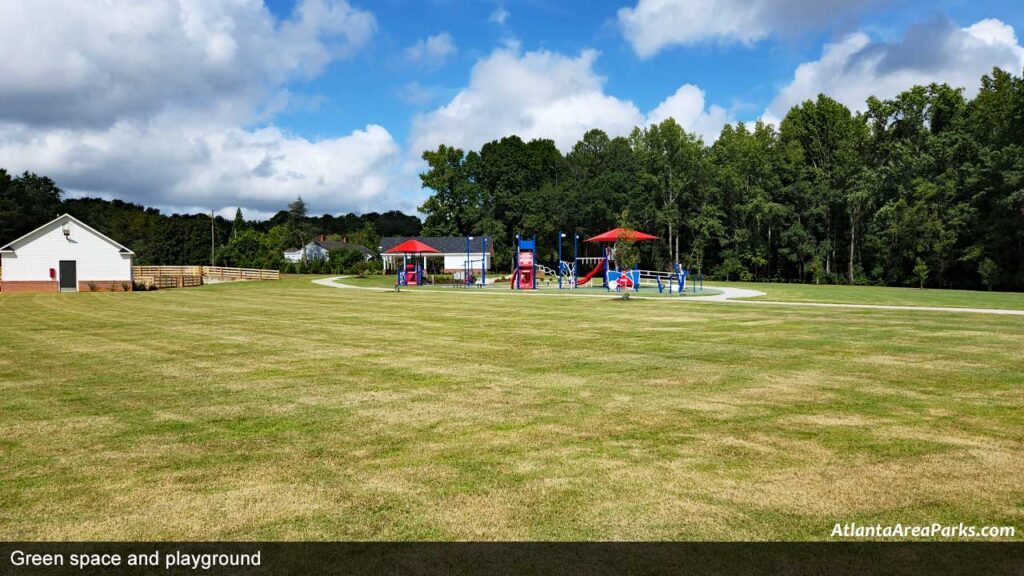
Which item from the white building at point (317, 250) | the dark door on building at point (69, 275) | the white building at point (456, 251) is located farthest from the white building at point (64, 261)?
the white building at point (317, 250)

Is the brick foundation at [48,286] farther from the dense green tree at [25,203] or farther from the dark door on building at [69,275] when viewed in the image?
the dense green tree at [25,203]

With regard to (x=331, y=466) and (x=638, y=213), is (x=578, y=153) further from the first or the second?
(x=331, y=466)

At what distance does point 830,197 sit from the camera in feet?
190

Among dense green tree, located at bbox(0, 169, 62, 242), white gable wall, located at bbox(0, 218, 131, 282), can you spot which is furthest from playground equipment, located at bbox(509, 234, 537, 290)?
dense green tree, located at bbox(0, 169, 62, 242)

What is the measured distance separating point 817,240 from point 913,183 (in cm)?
1146

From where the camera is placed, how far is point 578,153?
88875mm

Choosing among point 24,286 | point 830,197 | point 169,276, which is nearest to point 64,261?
point 24,286

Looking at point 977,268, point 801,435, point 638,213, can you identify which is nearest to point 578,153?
point 638,213
